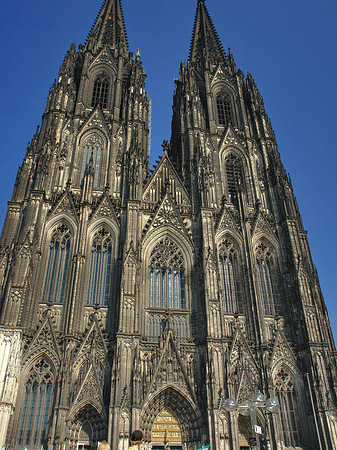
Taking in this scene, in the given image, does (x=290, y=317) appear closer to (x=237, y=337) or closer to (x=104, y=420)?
(x=237, y=337)

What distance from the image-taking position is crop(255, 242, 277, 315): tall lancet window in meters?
25.9

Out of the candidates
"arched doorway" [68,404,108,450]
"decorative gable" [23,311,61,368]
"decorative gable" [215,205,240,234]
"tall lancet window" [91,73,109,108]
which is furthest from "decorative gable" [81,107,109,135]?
"arched doorway" [68,404,108,450]

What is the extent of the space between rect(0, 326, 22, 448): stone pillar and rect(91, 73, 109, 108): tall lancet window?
20.1 meters

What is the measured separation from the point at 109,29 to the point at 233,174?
68.6 feet

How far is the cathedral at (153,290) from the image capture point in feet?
67.1

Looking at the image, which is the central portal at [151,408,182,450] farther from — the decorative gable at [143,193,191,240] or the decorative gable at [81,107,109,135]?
the decorative gable at [81,107,109,135]

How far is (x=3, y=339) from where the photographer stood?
20.3 m

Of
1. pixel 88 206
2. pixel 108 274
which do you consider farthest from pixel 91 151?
pixel 108 274

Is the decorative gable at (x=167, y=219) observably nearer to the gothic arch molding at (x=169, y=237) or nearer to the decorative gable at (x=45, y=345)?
the gothic arch molding at (x=169, y=237)

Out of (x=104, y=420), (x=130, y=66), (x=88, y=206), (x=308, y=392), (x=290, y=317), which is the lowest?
(x=104, y=420)

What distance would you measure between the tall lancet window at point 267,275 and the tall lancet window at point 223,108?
41.3 feet

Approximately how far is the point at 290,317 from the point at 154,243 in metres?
9.54

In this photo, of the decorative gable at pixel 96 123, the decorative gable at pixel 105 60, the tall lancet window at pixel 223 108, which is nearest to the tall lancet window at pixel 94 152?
the decorative gable at pixel 96 123

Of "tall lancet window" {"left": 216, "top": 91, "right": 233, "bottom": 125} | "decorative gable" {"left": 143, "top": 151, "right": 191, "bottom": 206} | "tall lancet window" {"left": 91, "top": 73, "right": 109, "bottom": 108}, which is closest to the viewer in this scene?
"decorative gable" {"left": 143, "top": 151, "right": 191, "bottom": 206}
